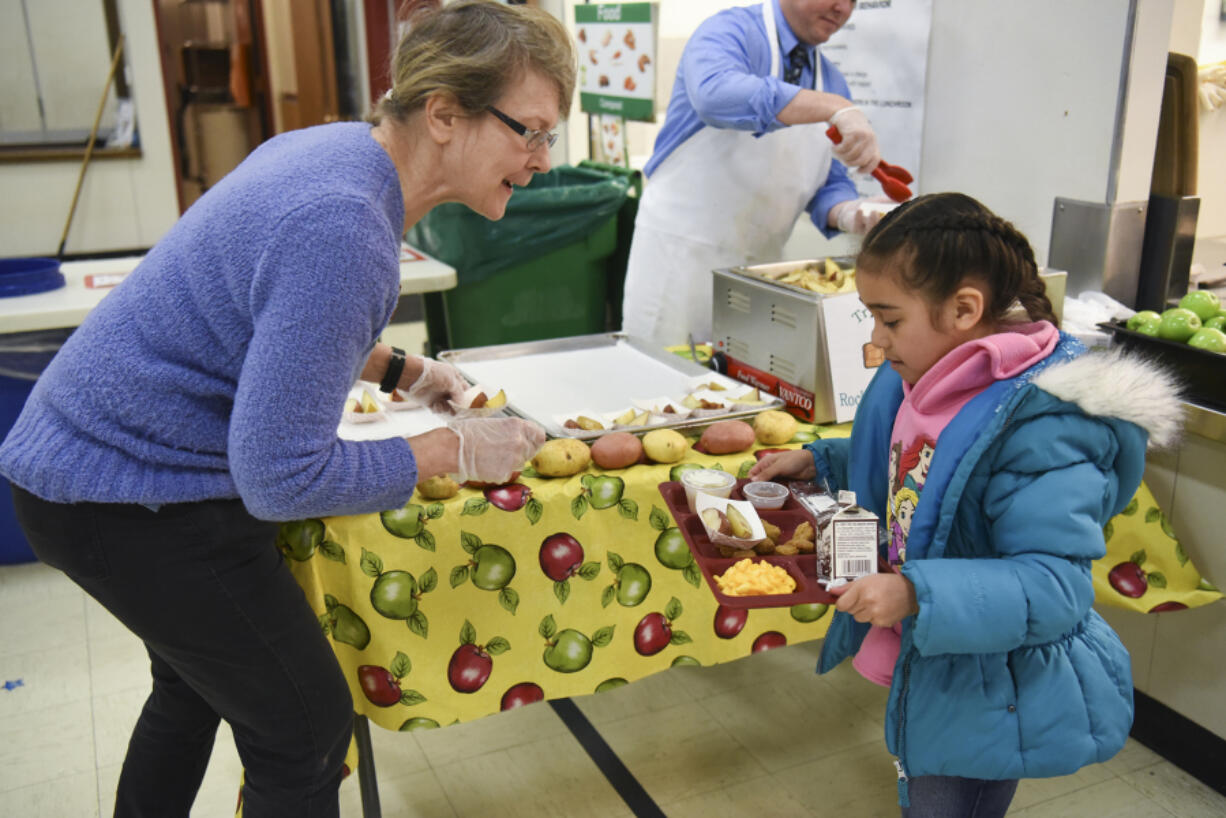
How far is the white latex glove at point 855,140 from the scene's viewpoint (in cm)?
215

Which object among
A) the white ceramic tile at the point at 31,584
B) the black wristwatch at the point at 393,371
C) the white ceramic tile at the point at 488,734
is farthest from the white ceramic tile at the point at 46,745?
the black wristwatch at the point at 393,371

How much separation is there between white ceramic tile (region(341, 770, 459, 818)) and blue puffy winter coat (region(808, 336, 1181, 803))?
1.10 m

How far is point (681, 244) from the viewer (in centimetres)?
281

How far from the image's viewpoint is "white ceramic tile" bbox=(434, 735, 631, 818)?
201 centimetres

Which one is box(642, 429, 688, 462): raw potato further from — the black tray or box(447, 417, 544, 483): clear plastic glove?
the black tray

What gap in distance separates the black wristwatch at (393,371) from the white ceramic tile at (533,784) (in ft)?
3.02

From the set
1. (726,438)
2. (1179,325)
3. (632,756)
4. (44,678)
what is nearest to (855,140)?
(1179,325)

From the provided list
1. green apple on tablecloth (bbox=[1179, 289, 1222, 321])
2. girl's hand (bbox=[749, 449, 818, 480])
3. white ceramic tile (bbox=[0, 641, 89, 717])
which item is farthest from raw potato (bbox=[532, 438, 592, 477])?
white ceramic tile (bbox=[0, 641, 89, 717])

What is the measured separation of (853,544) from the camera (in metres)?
1.15

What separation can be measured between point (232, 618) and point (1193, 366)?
66.8 inches

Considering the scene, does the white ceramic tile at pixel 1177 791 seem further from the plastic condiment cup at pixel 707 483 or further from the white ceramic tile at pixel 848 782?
the plastic condiment cup at pixel 707 483

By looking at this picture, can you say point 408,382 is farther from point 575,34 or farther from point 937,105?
point 575,34

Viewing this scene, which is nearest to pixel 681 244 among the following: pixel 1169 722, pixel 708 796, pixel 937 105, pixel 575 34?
pixel 937 105

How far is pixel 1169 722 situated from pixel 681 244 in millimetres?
1668
